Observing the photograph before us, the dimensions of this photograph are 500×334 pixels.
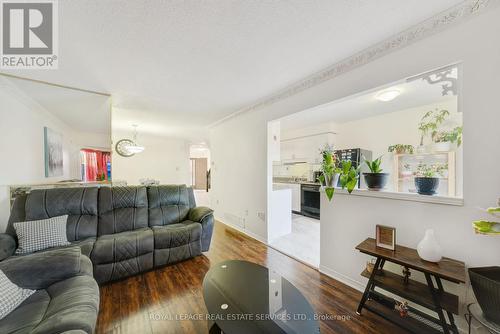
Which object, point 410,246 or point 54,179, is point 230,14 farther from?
point 54,179

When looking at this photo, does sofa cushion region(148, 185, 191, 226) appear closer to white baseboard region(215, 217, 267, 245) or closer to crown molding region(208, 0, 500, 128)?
white baseboard region(215, 217, 267, 245)

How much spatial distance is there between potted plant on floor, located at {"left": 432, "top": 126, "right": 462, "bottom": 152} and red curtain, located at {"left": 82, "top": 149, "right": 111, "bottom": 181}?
171 inches

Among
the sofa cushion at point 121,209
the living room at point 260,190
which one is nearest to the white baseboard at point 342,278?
the living room at point 260,190

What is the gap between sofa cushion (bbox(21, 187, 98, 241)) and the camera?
2.07 metres

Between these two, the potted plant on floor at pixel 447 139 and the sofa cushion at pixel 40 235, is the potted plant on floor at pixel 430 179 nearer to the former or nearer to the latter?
the potted plant on floor at pixel 447 139

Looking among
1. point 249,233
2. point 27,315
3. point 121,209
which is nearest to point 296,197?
point 249,233

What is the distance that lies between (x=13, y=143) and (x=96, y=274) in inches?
81.1

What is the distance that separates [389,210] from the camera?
1.74 metres

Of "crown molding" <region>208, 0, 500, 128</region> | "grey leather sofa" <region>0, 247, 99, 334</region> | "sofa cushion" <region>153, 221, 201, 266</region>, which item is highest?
"crown molding" <region>208, 0, 500, 128</region>

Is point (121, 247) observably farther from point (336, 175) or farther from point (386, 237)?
point (386, 237)

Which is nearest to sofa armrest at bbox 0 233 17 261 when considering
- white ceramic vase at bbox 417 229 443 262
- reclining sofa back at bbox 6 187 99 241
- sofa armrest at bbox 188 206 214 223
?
reclining sofa back at bbox 6 187 99 241

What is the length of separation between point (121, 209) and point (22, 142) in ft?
5.15


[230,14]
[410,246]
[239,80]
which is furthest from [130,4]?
[410,246]

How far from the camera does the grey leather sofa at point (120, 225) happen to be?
196 cm
